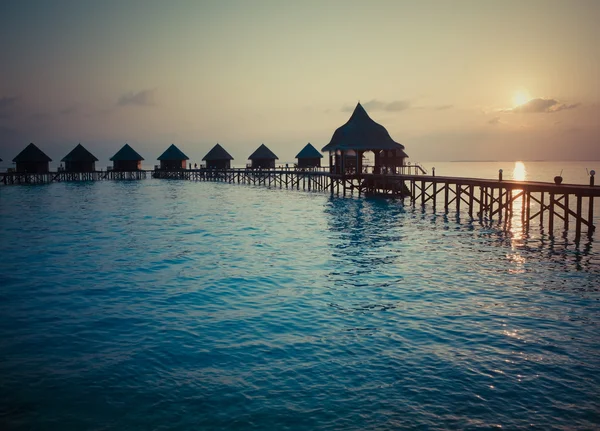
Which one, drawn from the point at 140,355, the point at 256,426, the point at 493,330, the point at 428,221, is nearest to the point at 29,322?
the point at 140,355

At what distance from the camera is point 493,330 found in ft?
31.6

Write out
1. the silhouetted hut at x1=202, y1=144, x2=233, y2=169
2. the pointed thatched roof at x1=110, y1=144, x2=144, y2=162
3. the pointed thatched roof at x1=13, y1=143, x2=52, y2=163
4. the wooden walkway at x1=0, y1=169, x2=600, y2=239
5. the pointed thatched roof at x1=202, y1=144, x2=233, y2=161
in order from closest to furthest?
the wooden walkway at x1=0, y1=169, x2=600, y2=239, the pointed thatched roof at x1=13, y1=143, x2=52, y2=163, the pointed thatched roof at x1=202, y1=144, x2=233, y2=161, the silhouetted hut at x1=202, y1=144, x2=233, y2=169, the pointed thatched roof at x1=110, y1=144, x2=144, y2=162

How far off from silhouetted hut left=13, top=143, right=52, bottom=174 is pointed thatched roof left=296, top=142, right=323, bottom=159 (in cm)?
3746

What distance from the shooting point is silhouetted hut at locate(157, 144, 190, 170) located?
262ft

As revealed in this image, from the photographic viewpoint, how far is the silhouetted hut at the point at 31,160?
222ft

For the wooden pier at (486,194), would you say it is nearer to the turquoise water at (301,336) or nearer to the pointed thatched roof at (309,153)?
the turquoise water at (301,336)

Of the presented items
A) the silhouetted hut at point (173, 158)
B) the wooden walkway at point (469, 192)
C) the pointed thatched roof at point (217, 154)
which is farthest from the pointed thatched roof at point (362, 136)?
the silhouetted hut at point (173, 158)

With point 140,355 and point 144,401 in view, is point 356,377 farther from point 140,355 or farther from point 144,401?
point 140,355

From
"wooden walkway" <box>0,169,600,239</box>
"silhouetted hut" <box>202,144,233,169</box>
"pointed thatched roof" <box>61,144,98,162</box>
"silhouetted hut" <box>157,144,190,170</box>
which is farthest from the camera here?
"silhouetted hut" <box>157,144,190,170</box>

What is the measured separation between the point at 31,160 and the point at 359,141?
5175cm

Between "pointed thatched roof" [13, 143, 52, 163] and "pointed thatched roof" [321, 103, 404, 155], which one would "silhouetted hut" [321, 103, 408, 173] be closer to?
"pointed thatched roof" [321, 103, 404, 155]

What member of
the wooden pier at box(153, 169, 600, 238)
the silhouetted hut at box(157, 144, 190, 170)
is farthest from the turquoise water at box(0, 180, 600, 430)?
the silhouetted hut at box(157, 144, 190, 170)

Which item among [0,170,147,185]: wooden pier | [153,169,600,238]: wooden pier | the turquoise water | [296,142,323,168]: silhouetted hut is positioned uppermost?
[296,142,323,168]: silhouetted hut

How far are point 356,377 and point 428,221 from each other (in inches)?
837
